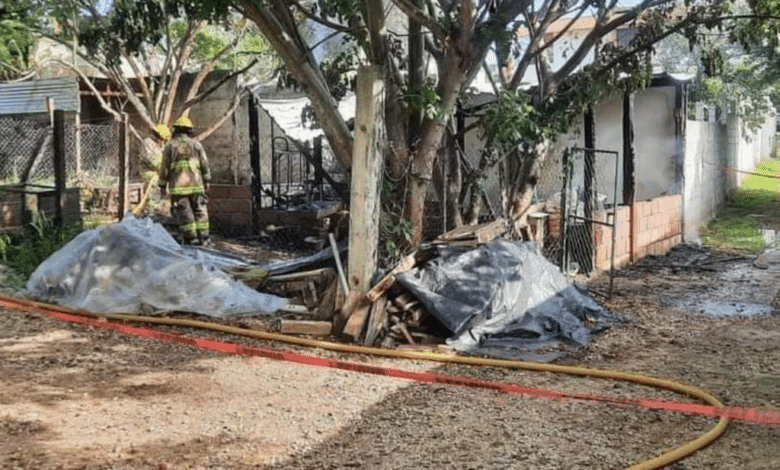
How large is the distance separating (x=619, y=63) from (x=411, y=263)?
180 inches

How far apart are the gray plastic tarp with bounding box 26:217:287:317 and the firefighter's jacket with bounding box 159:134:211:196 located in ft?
7.41

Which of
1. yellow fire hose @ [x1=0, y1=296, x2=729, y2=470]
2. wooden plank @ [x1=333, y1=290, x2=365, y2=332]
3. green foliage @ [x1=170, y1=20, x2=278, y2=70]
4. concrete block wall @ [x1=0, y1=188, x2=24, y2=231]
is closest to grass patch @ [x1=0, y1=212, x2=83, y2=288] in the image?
concrete block wall @ [x1=0, y1=188, x2=24, y2=231]

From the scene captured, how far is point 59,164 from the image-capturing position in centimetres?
1068

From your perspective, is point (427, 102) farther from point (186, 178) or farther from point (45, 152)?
point (45, 152)

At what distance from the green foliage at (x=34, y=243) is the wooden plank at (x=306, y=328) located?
361 cm

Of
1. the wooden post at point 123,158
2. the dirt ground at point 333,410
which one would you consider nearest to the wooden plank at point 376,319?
the dirt ground at point 333,410

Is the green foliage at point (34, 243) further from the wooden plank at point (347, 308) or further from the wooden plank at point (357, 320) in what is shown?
the wooden plank at point (357, 320)

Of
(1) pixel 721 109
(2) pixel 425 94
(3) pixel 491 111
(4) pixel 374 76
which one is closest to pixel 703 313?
(3) pixel 491 111

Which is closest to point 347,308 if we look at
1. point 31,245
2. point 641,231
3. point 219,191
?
point 31,245

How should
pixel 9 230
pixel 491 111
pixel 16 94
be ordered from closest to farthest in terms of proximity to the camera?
pixel 491 111 → pixel 9 230 → pixel 16 94

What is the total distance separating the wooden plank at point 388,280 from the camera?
730 cm

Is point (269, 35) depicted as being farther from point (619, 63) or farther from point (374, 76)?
point (619, 63)

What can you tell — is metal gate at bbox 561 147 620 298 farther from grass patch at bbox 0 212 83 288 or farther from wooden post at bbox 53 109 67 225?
wooden post at bbox 53 109 67 225

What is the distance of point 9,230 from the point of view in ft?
34.0
